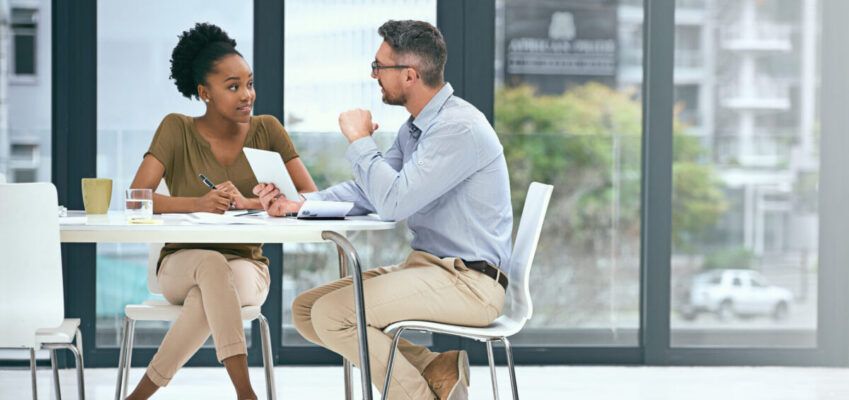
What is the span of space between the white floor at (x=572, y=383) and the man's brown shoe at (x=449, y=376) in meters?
1.18

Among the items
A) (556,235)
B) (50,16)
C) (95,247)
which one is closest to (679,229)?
(556,235)

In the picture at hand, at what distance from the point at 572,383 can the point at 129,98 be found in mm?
2210

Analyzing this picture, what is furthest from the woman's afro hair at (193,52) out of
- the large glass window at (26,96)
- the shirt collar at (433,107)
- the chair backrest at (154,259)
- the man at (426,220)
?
the large glass window at (26,96)

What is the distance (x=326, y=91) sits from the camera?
4559mm

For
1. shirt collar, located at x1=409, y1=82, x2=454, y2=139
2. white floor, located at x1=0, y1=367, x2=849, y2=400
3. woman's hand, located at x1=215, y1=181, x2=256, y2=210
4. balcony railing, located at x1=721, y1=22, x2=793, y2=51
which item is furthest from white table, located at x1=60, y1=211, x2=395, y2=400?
balcony railing, located at x1=721, y1=22, x2=793, y2=51

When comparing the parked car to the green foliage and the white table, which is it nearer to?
the green foliage

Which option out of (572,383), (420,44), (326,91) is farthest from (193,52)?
(572,383)

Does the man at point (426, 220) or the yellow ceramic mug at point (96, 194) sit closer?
the man at point (426, 220)

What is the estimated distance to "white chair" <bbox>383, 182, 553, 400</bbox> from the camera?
2.57 m

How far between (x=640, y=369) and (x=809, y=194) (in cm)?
111

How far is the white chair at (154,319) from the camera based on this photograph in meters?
2.99

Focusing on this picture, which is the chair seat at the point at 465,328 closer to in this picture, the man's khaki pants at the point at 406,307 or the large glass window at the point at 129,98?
the man's khaki pants at the point at 406,307

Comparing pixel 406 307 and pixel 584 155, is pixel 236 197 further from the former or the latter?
pixel 584 155

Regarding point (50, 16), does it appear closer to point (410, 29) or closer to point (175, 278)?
point (175, 278)
